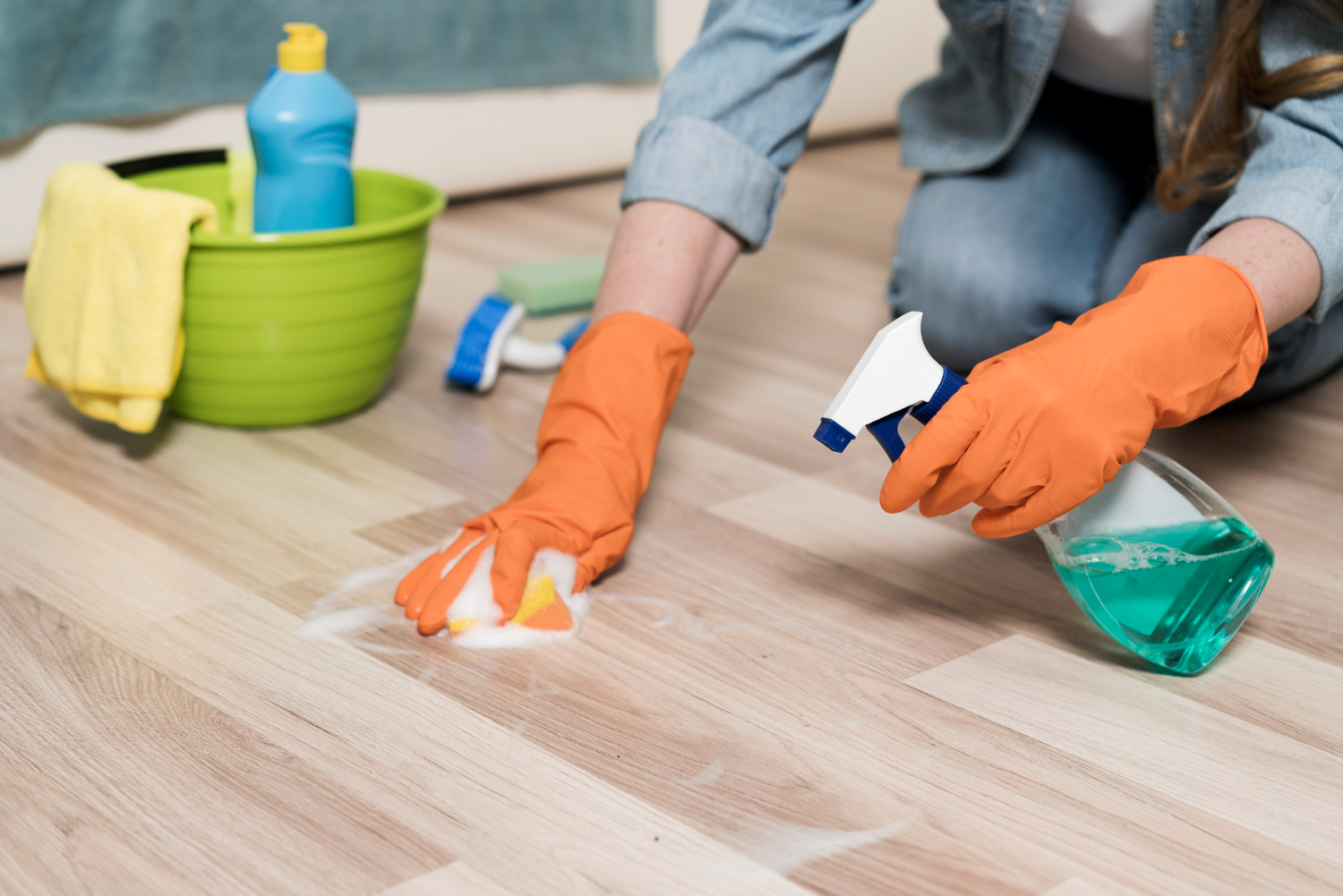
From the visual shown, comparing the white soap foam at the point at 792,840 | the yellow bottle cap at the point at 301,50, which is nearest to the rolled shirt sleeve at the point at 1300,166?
the white soap foam at the point at 792,840

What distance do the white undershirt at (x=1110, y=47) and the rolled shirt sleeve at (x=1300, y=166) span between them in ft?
0.48

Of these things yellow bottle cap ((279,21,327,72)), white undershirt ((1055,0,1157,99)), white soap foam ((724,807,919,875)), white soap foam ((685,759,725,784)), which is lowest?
white soap foam ((685,759,725,784))

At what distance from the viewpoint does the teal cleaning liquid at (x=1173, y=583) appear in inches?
30.5

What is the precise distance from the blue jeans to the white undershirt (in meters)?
0.09

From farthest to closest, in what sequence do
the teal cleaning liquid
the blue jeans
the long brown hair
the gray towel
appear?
the gray towel
the blue jeans
the long brown hair
the teal cleaning liquid

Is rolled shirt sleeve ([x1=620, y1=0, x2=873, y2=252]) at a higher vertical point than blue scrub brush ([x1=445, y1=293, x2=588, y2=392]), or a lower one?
higher

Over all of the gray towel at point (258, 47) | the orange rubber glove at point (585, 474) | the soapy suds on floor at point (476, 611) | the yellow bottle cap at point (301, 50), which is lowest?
the soapy suds on floor at point (476, 611)

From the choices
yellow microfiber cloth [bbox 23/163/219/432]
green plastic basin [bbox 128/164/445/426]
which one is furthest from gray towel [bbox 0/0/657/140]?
yellow microfiber cloth [bbox 23/163/219/432]

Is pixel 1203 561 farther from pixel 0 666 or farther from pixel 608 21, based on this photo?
pixel 608 21

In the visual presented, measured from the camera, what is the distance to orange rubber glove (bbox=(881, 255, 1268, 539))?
28.4 inches

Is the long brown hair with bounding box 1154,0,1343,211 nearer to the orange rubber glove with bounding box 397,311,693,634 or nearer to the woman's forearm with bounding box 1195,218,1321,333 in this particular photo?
the woman's forearm with bounding box 1195,218,1321,333

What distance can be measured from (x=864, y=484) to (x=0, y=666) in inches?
27.0

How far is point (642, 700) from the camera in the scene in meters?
0.77

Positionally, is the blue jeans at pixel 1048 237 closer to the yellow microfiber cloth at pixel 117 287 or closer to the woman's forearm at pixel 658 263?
the woman's forearm at pixel 658 263
